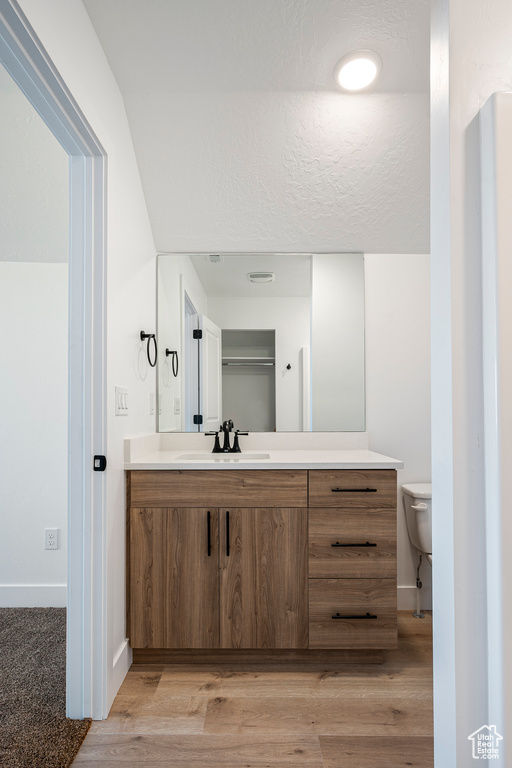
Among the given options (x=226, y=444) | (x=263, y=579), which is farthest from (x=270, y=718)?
(x=226, y=444)

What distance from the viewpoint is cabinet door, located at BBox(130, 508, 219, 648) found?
195cm

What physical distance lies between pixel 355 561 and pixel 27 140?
2259 mm

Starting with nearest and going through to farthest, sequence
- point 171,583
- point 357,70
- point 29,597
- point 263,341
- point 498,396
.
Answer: point 498,396
point 357,70
point 171,583
point 29,597
point 263,341

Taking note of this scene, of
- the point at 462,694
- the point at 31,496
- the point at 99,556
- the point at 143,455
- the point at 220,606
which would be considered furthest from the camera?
the point at 31,496

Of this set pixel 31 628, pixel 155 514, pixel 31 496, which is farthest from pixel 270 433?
pixel 31 628

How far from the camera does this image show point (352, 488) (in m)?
1.99

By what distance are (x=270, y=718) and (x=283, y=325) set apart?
70.9 inches

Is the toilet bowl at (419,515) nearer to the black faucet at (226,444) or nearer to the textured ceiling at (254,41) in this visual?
the black faucet at (226,444)

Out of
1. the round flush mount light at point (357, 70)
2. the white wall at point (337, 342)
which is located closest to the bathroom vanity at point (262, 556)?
the white wall at point (337, 342)

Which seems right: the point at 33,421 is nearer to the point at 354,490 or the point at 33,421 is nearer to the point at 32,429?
the point at 32,429

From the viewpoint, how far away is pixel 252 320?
104 inches

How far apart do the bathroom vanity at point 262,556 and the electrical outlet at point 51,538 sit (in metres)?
0.82

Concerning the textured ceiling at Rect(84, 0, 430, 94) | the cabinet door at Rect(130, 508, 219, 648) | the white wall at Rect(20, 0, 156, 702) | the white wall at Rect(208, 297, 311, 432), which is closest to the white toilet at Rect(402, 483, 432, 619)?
the white wall at Rect(208, 297, 311, 432)

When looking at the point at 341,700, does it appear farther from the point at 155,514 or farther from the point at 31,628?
the point at 31,628
